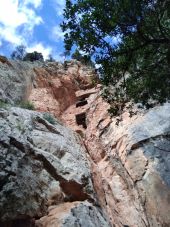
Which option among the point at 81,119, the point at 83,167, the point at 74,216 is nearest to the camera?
the point at 74,216

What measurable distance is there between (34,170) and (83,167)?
3.49m

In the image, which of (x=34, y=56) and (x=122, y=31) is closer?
(x=122, y=31)

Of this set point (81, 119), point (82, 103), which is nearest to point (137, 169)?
point (81, 119)

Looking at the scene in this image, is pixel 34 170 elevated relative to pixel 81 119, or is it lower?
lower

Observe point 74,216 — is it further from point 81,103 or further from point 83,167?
point 81,103

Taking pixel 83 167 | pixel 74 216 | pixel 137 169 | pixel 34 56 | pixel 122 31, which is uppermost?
pixel 34 56

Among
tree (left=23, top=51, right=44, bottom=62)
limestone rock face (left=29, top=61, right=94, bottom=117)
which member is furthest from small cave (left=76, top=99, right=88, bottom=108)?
tree (left=23, top=51, right=44, bottom=62)

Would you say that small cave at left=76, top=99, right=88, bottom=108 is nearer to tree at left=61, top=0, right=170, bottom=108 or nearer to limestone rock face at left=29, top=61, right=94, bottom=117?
limestone rock face at left=29, top=61, right=94, bottom=117

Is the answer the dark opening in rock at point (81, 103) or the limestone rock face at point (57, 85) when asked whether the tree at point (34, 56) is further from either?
the dark opening in rock at point (81, 103)

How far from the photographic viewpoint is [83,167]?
1673 cm

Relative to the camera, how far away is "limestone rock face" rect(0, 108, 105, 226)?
11898 mm

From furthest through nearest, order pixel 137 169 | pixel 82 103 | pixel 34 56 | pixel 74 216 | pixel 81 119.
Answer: pixel 34 56, pixel 82 103, pixel 81 119, pixel 137 169, pixel 74 216

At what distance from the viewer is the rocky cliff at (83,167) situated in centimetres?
1243

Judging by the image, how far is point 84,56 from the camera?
47.7 feet
